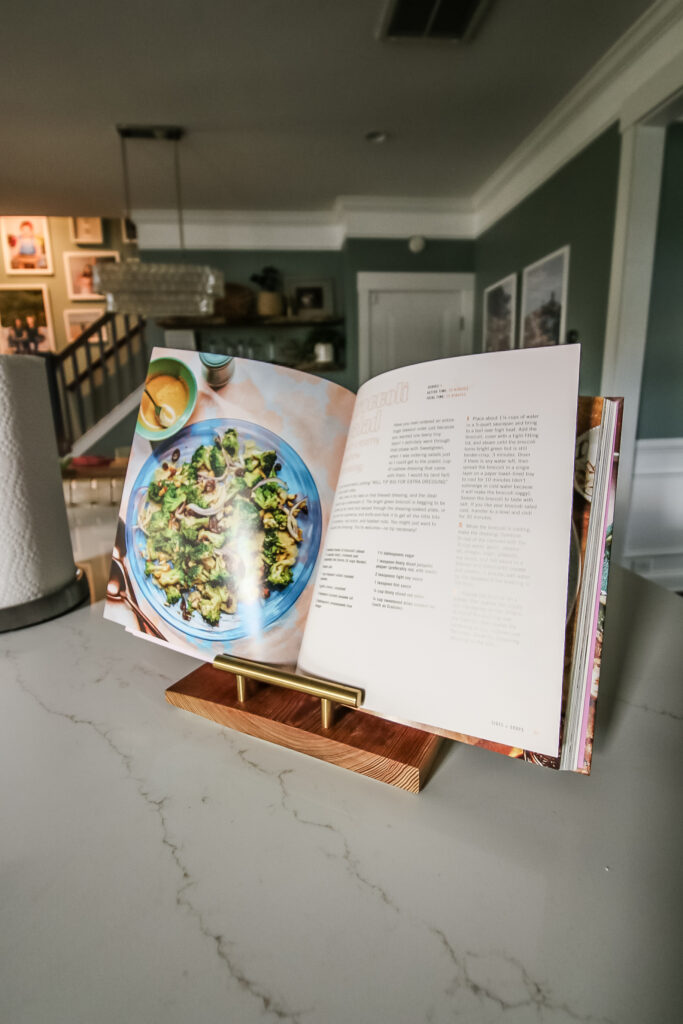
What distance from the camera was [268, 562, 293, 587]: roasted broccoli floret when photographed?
374 millimetres

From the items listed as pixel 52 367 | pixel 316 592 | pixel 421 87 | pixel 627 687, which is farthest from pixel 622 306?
pixel 52 367

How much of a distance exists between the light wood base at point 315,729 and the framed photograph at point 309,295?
391 centimetres

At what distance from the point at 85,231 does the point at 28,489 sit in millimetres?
5540

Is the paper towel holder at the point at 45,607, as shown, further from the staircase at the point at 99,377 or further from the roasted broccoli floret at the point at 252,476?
the staircase at the point at 99,377

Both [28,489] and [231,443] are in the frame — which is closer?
[231,443]

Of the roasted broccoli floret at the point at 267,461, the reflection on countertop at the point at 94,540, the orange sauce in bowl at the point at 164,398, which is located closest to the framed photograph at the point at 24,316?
the reflection on countertop at the point at 94,540

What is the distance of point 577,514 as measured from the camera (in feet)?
0.95

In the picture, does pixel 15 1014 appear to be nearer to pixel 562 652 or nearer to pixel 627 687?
pixel 562 652

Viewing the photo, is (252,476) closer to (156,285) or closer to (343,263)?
(156,285)

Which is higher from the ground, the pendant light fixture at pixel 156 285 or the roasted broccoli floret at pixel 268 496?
the pendant light fixture at pixel 156 285

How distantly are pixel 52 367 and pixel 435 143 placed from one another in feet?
9.93

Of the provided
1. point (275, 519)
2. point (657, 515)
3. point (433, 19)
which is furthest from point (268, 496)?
point (657, 515)

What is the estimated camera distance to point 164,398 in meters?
0.42

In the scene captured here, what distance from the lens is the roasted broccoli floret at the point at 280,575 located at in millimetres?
374
